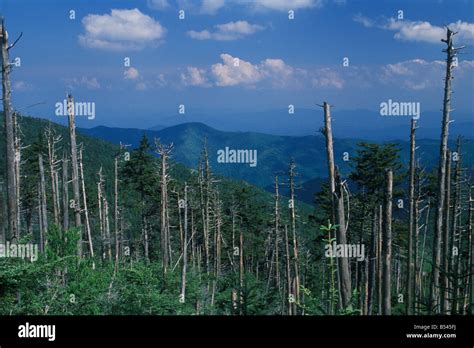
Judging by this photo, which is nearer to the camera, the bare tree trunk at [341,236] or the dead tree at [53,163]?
the bare tree trunk at [341,236]

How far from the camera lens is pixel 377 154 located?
26.6 meters

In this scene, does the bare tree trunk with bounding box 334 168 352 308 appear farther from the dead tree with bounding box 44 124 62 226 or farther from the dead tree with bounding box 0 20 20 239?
the dead tree with bounding box 44 124 62 226

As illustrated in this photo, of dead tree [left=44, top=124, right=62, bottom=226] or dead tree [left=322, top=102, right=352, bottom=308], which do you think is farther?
dead tree [left=44, top=124, right=62, bottom=226]

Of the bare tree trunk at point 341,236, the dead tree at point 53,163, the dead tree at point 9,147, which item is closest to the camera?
the bare tree trunk at point 341,236

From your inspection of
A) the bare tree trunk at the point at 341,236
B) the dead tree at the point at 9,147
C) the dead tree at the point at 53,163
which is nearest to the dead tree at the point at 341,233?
the bare tree trunk at the point at 341,236

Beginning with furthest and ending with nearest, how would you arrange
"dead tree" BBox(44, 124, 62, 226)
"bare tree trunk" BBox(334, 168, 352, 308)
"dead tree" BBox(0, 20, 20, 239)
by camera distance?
"dead tree" BBox(44, 124, 62, 226), "dead tree" BBox(0, 20, 20, 239), "bare tree trunk" BBox(334, 168, 352, 308)

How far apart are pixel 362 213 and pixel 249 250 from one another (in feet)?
71.3

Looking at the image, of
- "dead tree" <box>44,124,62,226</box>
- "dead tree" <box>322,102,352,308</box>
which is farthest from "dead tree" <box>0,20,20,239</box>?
"dead tree" <box>44,124,62,226</box>

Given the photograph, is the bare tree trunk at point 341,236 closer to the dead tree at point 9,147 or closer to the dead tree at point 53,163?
the dead tree at point 9,147

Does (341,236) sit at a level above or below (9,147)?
below

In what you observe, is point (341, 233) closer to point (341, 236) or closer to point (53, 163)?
point (341, 236)

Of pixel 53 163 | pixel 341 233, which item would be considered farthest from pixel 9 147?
pixel 53 163
